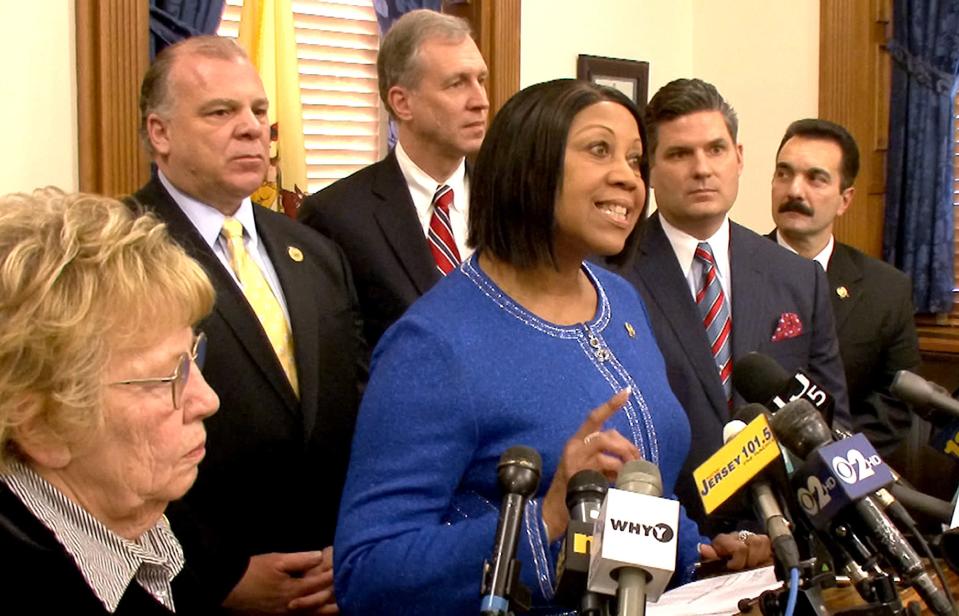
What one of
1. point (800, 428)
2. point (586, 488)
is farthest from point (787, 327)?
point (586, 488)

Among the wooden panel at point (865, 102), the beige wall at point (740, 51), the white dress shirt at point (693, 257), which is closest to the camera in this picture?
the white dress shirt at point (693, 257)

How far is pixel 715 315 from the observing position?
9.23ft

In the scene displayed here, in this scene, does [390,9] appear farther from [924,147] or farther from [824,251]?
[924,147]

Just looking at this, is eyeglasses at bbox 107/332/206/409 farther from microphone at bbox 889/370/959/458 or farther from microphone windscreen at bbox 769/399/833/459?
microphone at bbox 889/370/959/458

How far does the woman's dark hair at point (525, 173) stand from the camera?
1.86m

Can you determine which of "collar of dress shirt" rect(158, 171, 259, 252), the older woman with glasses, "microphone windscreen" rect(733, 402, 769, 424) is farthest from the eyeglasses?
"collar of dress shirt" rect(158, 171, 259, 252)

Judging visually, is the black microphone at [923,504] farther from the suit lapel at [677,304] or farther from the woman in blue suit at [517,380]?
the suit lapel at [677,304]

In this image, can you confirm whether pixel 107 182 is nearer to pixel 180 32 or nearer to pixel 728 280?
pixel 180 32

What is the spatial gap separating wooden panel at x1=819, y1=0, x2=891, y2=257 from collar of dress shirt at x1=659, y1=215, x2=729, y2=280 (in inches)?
95.6

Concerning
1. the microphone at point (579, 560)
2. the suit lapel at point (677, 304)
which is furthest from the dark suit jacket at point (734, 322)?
the microphone at point (579, 560)

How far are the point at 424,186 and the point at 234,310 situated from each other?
2.79 feet

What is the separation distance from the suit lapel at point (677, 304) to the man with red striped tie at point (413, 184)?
44cm

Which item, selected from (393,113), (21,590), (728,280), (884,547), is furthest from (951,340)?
(21,590)

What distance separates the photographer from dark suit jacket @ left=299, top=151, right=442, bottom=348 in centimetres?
284
